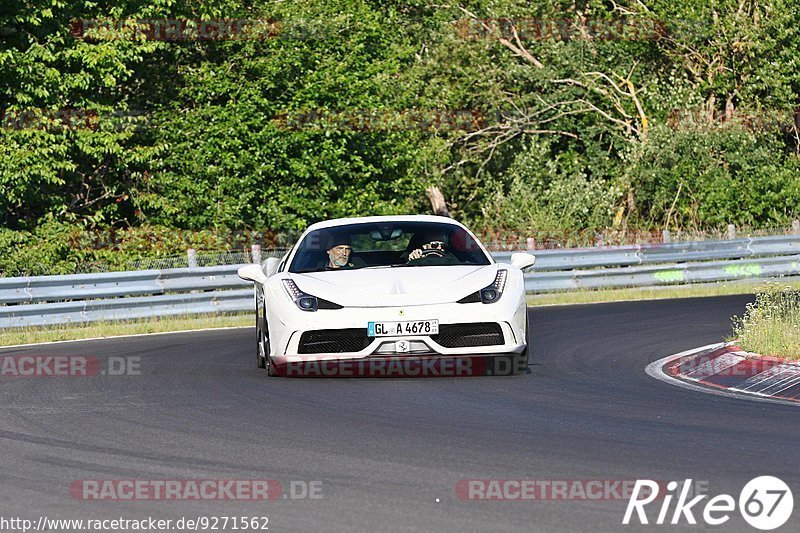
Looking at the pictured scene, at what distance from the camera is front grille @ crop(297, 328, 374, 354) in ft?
37.7

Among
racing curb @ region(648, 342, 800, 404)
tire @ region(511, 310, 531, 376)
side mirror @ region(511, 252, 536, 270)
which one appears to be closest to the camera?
racing curb @ region(648, 342, 800, 404)

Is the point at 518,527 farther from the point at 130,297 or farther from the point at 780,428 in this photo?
the point at 130,297

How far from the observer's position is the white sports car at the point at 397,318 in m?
11.5

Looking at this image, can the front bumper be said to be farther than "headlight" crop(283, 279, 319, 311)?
No

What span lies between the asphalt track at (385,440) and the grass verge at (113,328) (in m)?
6.74

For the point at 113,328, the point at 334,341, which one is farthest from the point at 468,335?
the point at 113,328

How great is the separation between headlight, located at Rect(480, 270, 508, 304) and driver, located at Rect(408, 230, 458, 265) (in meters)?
0.64

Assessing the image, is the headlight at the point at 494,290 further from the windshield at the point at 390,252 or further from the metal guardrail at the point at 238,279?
the metal guardrail at the point at 238,279

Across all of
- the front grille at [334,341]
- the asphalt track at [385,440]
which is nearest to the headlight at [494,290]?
the asphalt track at [385,440]

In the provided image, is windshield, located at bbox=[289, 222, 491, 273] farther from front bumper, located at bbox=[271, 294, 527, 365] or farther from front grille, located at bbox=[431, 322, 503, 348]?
front grille, located at bbox=[431, 322, 503, 348]

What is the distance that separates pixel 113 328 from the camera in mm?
20734

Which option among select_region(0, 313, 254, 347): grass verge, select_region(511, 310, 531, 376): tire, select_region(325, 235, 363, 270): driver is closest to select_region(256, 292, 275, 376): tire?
select_region(325, 235, 363, 270): driver

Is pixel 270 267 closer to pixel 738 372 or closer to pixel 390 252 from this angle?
pixel 390 252

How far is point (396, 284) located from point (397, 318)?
0.34m
